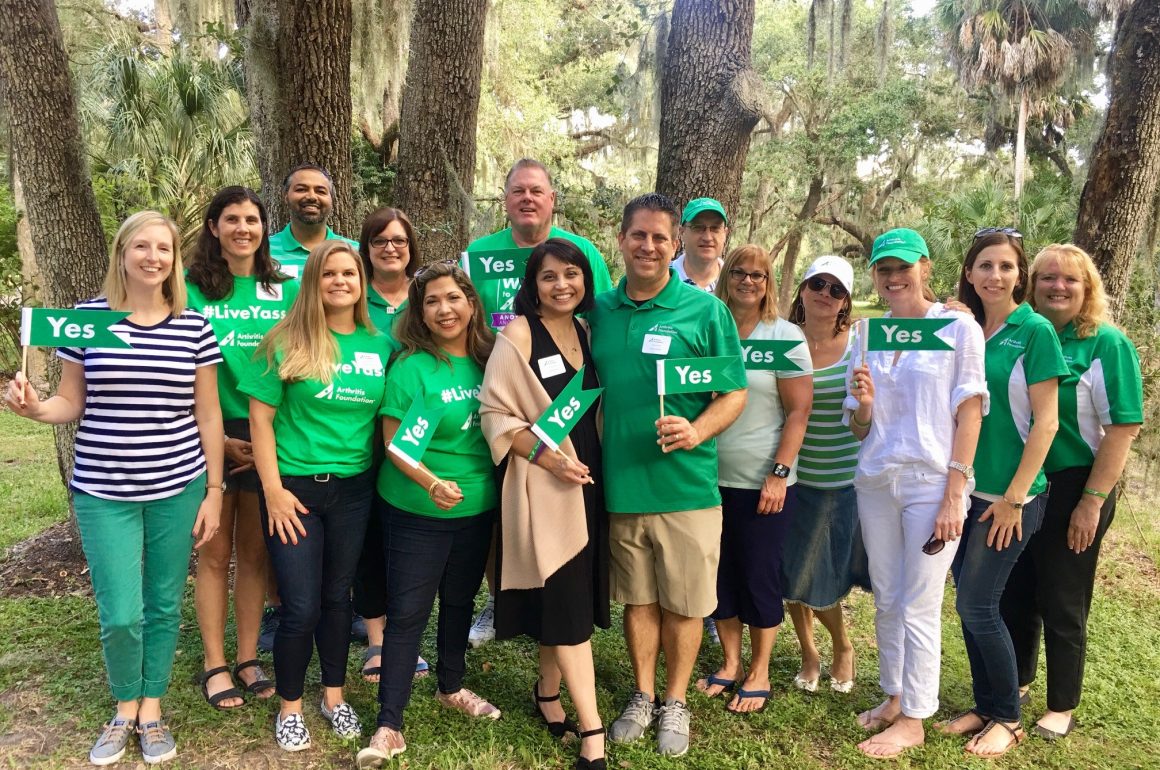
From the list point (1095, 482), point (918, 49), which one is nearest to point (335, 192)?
point (1095, 482)

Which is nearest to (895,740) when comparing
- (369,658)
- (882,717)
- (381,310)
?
(882,717)

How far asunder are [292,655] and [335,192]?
297cm

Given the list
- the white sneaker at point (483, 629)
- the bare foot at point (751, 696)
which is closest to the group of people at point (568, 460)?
the bare foot at point (751, 696)

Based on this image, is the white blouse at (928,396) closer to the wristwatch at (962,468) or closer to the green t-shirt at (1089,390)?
the wristwatch at (962,468)

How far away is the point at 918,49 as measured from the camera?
73.8 feet

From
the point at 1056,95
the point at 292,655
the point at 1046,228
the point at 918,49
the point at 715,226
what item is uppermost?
the point at 918,49

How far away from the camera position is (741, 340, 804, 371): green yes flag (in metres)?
3.18

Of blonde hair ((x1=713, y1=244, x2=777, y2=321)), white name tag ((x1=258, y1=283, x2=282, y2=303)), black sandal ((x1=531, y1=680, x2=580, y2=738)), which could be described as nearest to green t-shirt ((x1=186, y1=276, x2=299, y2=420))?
white name tag ((x1=258, y1=283, x2=282, y2=303))

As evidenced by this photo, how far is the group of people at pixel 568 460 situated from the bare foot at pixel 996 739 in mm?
14

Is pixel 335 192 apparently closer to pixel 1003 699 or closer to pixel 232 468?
pixel 232 468

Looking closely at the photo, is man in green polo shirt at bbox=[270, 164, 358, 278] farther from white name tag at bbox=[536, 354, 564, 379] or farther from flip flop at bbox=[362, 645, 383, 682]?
flip flop at bbox=[362, 645, 383, 682]

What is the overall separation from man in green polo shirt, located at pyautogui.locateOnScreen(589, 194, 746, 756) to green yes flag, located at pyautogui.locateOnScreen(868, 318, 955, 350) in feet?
1.77

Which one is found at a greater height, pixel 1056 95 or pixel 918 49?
pixel 918 49

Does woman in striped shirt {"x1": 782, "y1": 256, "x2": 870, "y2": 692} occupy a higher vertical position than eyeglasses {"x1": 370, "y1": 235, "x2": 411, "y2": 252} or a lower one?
lower
